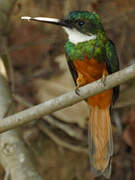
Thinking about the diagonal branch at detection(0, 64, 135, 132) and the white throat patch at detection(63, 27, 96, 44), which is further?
the white throat patch at detection(63, 27, 96, 44)

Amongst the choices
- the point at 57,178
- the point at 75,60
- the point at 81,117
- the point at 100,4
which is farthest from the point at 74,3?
the point at 57,178

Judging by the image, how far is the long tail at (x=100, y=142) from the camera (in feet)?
8.63

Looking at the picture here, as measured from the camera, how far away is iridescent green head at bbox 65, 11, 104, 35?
2.48 meters

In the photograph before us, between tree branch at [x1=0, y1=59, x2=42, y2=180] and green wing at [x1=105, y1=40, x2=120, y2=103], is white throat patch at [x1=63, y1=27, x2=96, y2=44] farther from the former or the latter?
tree branch at [x1=0, y1=59, x2=42, y2=180]

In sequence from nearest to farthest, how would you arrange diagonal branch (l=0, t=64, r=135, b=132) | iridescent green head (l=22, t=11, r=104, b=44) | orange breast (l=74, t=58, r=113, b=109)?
diagonal branch (l=0, t=64, r=135, b=132), iridescent green head (l=22, t=11, r=104, b=44), orange breast (l=74, t=58, r=113, b=109)

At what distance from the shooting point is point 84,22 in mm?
2553

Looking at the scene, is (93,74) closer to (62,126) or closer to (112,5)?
(62,126)

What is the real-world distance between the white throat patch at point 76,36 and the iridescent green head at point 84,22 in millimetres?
23

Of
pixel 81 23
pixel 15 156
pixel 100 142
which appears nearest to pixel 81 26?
pixel 81 23

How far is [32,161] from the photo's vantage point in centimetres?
257

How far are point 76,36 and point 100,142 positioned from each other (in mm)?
788

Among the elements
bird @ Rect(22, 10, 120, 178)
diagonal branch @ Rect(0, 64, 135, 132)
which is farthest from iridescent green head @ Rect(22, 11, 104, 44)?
diagonal branch @ Rect(0, 64, 135, 132)

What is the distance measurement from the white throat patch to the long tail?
0.62 meters

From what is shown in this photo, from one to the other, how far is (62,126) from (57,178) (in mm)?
526
